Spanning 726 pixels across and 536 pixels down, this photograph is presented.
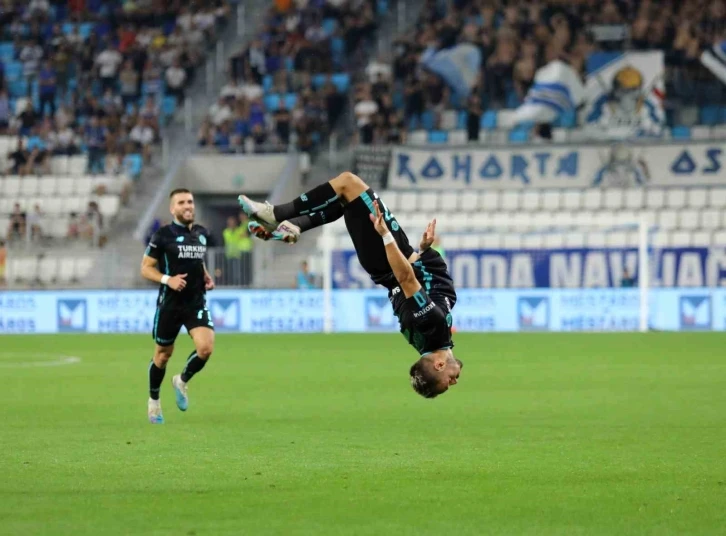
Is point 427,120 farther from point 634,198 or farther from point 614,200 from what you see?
point 634,198

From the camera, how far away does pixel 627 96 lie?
3162 cm

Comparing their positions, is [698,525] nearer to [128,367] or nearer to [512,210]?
[128,367]

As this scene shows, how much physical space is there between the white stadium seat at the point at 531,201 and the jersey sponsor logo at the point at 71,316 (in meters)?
11.1

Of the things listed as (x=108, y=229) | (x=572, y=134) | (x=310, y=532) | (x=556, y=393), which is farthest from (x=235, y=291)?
(x=310, y=532)

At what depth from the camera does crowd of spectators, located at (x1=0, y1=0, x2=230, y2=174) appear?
3606 cm

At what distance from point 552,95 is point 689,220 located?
4.58m

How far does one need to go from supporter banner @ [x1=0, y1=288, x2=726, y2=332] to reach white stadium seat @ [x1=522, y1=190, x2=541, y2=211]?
3493 mm

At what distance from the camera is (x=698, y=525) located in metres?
7.12

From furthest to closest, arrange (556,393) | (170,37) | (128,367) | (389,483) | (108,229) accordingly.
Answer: (170,37) < (108,229) < (128,367) < (556,393) < (389,483)

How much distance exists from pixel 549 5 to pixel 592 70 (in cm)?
246

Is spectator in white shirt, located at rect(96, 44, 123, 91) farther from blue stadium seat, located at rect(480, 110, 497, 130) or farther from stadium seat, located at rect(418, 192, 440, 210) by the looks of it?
blue stadium seat, located at rect(480, 110, 497, 130)

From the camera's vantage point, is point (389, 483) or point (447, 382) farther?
point (447, 382)

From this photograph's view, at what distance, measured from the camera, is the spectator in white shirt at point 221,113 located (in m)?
35.3

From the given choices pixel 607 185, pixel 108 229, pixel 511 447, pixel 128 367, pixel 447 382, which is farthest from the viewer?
pixel 108 229
